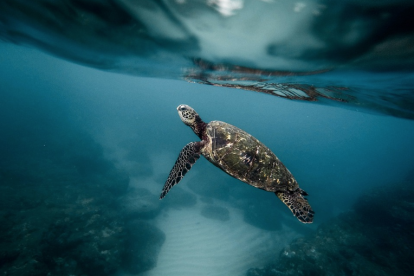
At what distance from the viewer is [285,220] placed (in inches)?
741

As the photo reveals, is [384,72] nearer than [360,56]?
No

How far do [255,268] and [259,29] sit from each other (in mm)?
13765

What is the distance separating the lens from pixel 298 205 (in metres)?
5.11

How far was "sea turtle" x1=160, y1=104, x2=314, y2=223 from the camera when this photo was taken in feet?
15.4

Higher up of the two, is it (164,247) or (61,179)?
(61,179)

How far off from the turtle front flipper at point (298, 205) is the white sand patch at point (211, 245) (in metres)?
9.91

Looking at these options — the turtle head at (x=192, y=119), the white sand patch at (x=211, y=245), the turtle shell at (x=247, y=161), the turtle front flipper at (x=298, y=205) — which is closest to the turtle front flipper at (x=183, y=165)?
the turtle shell at (x=247, y=161)

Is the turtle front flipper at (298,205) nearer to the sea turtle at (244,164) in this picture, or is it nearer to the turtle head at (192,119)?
the sea turtle at (244,164)

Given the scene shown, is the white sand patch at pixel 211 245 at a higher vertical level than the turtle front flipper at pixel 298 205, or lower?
lower

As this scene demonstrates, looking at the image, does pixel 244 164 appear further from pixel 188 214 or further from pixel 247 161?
pixel 188 214

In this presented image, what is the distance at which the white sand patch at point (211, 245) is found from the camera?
12.4 metres

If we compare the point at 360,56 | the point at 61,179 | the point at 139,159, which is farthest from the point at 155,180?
the point at 360,56

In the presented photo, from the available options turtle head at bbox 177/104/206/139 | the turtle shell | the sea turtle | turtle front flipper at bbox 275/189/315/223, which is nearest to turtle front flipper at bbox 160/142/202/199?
the sea turtle

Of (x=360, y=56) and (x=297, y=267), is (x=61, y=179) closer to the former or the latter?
(x=297, y=267)
